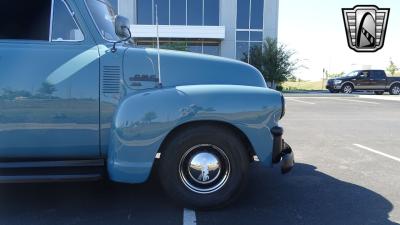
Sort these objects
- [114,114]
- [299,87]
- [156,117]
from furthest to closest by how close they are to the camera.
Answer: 1. [299,87]
2. [114,114]
3. [156,117]

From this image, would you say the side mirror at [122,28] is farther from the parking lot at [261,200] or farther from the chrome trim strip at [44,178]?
the parking lot at [261,200]

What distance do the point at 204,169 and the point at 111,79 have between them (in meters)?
1.26

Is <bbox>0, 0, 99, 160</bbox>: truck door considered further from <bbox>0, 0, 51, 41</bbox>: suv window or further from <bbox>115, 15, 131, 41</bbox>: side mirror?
<bbox>115, 15, 131, 41</bbox>: side mirror

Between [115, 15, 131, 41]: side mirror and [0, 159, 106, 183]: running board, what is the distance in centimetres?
133

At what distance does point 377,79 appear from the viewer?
28.2 meters

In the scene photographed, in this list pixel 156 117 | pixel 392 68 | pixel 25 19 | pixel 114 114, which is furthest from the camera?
pixel 392 68

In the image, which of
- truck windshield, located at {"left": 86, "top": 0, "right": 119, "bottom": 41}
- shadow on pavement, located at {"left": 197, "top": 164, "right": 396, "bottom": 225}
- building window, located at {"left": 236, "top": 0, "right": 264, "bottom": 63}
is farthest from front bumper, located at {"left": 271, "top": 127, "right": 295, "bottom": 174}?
building window, located at {"left": 236, "top": 0, "right": 264, "bottom": 63}

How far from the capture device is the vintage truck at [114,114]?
12.2 feet

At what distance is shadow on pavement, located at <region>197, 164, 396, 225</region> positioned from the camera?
379cm

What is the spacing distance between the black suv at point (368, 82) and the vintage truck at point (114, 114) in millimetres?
26489

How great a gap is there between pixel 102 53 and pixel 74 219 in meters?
1.60

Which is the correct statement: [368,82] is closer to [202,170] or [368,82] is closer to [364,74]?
[364,74]

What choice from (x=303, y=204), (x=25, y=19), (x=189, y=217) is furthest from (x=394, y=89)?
(x=25, y=19)

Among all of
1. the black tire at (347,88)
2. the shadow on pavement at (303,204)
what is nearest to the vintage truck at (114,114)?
the shadow on pavement at (303,204)
